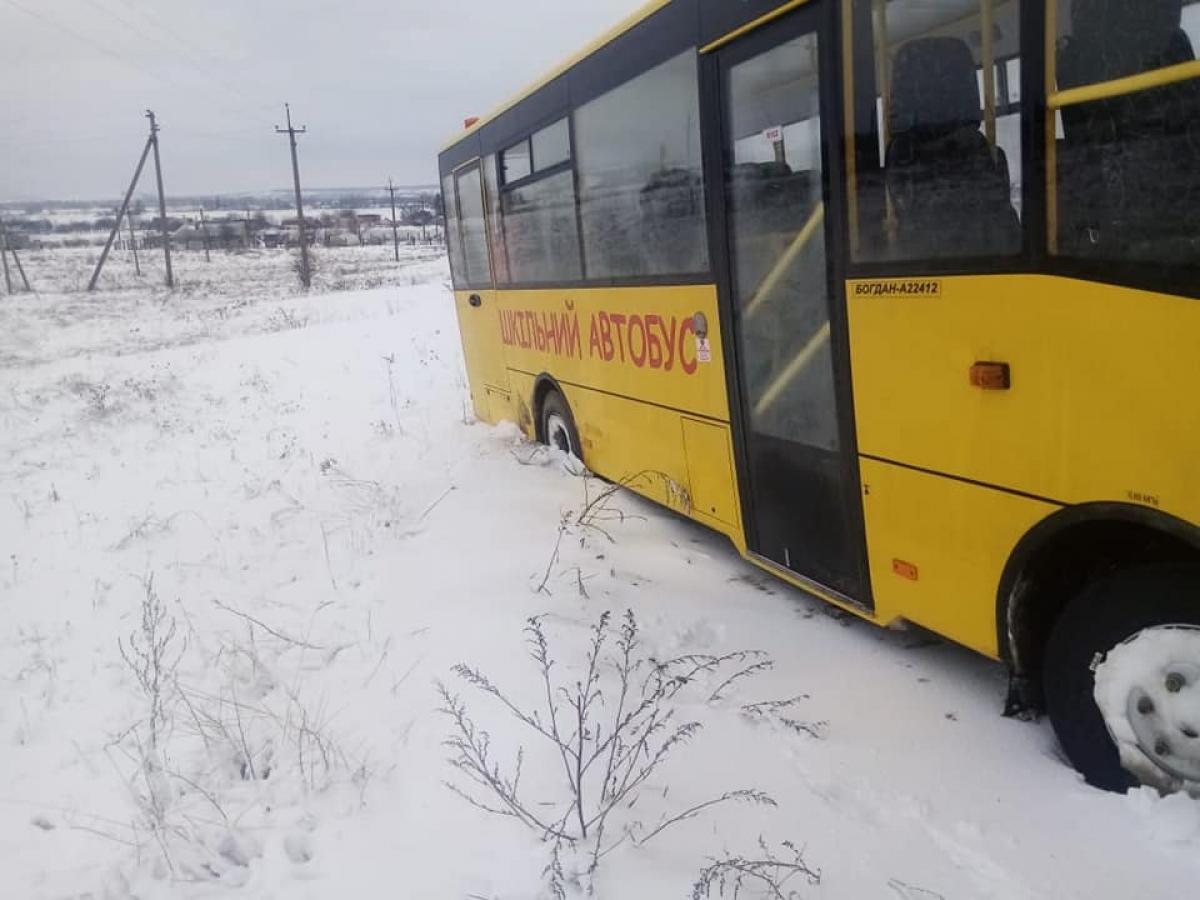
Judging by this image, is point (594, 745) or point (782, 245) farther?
point (782, 245)

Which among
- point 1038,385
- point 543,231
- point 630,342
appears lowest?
point 1038,385

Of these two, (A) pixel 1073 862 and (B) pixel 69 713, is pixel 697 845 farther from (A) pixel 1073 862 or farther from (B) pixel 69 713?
(B) pixel 69 713

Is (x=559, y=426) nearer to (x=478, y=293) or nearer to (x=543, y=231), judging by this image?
(x=543, y=231)

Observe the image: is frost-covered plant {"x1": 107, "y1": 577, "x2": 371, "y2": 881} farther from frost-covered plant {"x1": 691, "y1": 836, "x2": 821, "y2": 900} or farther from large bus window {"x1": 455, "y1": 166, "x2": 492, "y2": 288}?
large bus window {"x1": 455, "y1": 166, "x2": 492, "y2": 288}

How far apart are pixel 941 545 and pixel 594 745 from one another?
150 centimetres

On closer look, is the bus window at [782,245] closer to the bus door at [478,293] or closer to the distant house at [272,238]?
the bus door at [478,293]

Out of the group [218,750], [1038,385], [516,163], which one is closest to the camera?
[1038,385]

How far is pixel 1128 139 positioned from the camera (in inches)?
100

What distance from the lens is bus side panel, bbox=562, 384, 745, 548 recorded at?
5098mm

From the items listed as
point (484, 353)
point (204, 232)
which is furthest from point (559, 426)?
point (204, 232)

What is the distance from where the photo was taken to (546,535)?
5.89 metres

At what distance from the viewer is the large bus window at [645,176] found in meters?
4.93

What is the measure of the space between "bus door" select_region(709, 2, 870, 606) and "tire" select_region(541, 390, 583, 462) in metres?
2.80

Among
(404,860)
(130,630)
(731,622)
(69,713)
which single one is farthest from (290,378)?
(404,860)
